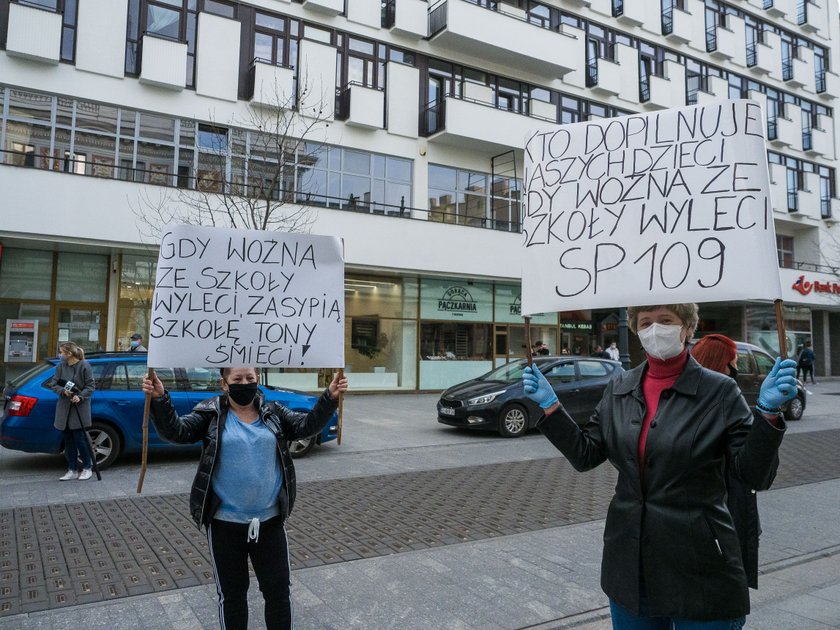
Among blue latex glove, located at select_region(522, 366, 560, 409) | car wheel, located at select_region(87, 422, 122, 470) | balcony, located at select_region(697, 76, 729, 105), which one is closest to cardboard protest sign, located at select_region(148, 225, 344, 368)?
blue latex glove, located at select_region(522, 366, 560, 409)

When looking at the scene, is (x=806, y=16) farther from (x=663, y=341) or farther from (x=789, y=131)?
(x=663, y=341)

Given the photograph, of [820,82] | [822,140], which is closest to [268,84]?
[822,140]

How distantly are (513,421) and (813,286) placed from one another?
25991 mm

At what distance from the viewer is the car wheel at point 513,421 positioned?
12.3 m

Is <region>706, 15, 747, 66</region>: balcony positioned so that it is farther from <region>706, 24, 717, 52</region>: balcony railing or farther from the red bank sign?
the red bank sign

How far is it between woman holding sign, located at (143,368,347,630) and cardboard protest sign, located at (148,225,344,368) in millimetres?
415

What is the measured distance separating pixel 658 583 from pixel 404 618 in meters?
2.22

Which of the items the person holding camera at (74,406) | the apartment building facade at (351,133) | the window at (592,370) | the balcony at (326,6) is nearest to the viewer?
the person holding camera at (74,406)

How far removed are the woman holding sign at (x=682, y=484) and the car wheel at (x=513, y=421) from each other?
9.91m

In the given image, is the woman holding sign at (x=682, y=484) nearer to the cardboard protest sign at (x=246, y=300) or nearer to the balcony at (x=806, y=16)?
the cardboard protest sign at (x=246, y=300)

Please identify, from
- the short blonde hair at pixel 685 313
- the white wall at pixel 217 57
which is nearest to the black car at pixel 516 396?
the short blonde hair at pixel 685 313

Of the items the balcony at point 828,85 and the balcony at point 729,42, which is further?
the balcony at point 828,85

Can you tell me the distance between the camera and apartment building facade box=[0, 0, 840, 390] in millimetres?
16109

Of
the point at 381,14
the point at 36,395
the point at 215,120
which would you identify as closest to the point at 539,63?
the point at 381,14
